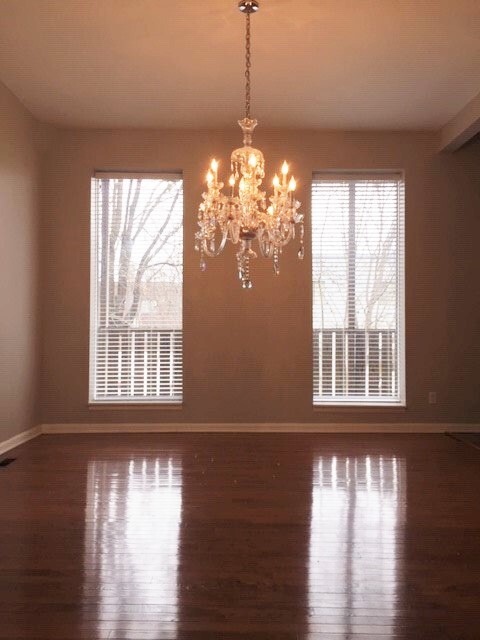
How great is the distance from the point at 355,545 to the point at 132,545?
1.07 m

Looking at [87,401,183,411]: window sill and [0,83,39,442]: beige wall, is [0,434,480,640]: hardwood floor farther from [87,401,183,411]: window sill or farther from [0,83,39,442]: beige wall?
[87,401,183,411]: window sill

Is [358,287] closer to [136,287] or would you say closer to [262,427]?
[262,427]

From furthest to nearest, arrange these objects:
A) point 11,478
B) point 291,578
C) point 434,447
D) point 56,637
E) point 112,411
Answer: point 112,411, point 434,447, point 11,478, point 291,578, point 56,637

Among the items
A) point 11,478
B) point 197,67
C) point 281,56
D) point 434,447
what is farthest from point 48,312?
point 434,447

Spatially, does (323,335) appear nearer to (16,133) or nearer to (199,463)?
(199,463)

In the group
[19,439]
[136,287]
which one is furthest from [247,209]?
[19,439]

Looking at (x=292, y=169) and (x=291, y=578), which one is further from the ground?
(x=292, y=169)

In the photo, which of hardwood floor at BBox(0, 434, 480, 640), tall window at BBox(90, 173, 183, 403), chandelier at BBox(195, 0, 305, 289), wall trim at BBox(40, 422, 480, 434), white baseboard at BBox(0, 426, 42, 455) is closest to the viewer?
hardwood floor at BBox(0, 434, 480, 640)

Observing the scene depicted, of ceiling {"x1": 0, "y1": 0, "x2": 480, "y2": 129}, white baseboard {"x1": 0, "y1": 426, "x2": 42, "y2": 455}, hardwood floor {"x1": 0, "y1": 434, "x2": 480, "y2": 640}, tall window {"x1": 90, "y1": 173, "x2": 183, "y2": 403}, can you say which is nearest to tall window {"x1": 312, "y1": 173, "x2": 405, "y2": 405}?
ceiling {"x1": 0, "y1": 0, "x2": 480, "y2": 129}

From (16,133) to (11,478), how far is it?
297cm

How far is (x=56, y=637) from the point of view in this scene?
1.85 metres

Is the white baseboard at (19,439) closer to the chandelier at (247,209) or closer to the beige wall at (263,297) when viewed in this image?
the beige wall at (263,297)

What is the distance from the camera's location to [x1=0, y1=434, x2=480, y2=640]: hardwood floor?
77.8 inches

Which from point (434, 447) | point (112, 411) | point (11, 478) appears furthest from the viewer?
point (112, 411)
